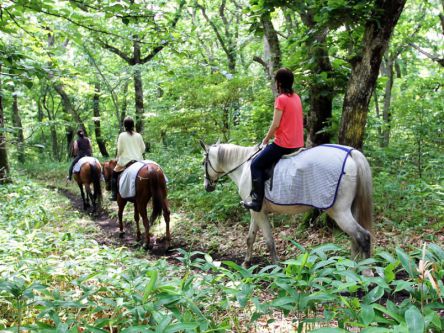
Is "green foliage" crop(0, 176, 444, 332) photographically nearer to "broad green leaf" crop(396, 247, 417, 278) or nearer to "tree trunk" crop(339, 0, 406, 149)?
"broad green leaf" crop(396, 247, 417, 278)

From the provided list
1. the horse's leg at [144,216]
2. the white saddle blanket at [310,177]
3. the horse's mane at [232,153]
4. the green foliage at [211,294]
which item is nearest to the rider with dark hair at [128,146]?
the horse's leg at [144,216]

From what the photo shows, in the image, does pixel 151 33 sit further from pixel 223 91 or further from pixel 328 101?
pixel 223 91

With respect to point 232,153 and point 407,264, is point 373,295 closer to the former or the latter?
point 407,264

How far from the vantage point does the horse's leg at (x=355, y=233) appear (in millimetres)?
4559

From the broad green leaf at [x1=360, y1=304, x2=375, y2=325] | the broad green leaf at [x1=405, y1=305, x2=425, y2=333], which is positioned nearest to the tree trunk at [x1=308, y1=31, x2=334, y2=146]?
the broad green leaf at [x1=360, y1=304, x2=375, y2=325]

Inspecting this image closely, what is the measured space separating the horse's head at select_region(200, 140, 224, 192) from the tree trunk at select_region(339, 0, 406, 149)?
211cm

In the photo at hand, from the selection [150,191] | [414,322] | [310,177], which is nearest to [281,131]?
[310,177]

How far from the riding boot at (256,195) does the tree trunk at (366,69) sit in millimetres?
1773

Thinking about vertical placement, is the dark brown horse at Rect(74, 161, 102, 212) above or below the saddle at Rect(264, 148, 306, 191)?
below

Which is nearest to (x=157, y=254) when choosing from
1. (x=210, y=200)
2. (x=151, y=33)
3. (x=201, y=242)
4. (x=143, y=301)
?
(x=201, y=242)

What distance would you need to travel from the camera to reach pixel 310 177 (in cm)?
487

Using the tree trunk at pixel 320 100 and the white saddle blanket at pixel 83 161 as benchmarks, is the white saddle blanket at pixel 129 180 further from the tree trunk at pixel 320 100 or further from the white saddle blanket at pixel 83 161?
the white saddle blanket at pixel 83 161

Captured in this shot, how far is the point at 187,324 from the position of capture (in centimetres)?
199

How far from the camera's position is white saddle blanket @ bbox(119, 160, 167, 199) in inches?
292
